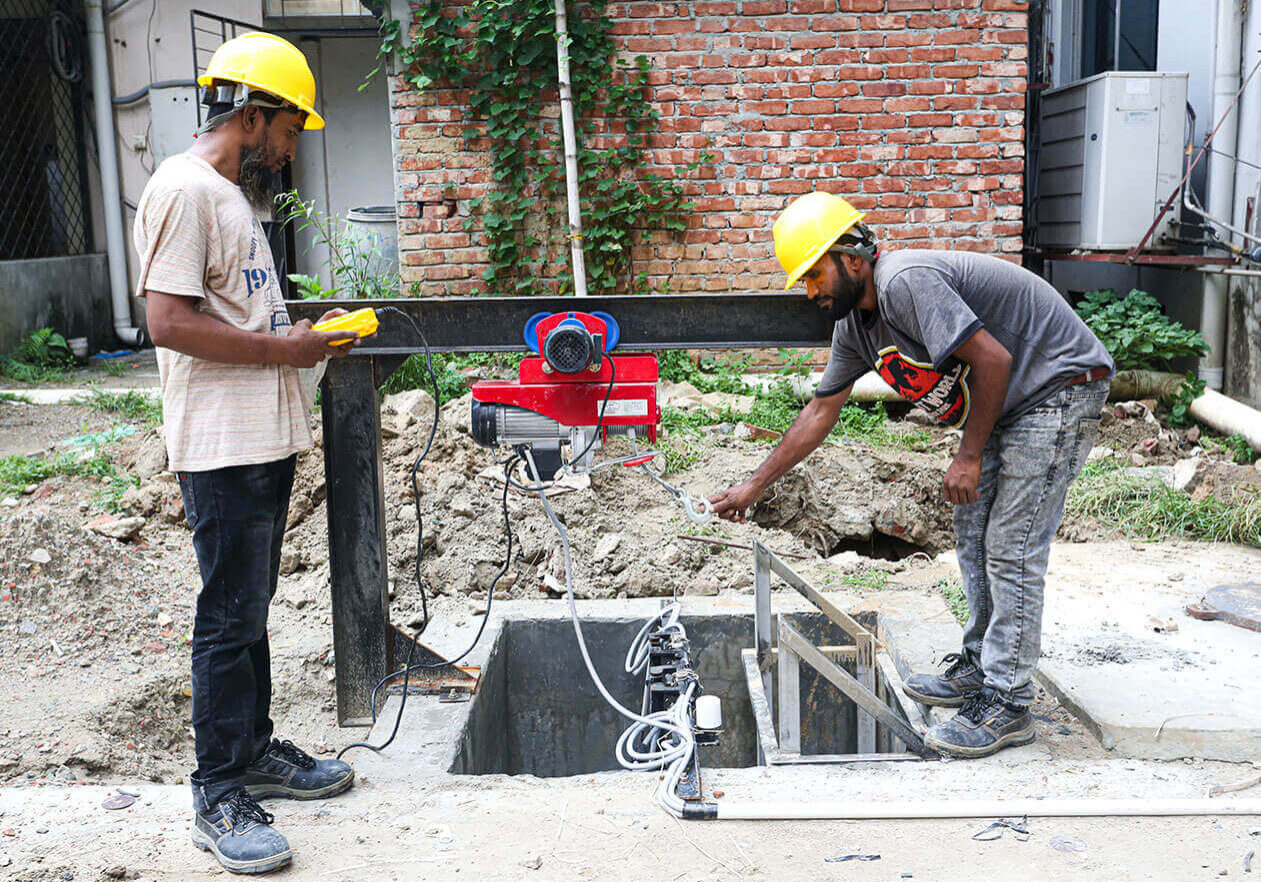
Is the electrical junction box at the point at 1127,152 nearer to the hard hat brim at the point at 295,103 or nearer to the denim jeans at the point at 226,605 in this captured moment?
the hard hat brim at the point at 295,103

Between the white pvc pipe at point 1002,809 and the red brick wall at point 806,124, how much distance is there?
5.60m

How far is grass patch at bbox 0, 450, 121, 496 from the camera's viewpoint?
6688 mm

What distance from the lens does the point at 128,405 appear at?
8594 millimetres

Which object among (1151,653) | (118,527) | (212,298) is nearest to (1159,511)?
A: (1151,653)

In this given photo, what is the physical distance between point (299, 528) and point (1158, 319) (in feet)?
19.0

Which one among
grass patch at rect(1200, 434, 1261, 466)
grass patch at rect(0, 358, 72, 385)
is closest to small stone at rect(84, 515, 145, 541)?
grass patch at rect(0, 358, 72, 385)

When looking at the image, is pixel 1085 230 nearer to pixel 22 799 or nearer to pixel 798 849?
pixel 798 849

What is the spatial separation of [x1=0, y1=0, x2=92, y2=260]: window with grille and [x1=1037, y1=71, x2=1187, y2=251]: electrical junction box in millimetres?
9472

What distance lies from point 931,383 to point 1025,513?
0.49m

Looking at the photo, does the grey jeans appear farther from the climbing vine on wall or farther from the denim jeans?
the climbing vine on wall

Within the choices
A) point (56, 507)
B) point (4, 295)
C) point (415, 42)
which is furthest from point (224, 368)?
point (4, 295)

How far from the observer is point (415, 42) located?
7895mm

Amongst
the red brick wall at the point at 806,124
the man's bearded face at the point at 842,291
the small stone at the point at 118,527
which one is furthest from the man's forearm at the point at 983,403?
the red brick wall at the point at 806,124

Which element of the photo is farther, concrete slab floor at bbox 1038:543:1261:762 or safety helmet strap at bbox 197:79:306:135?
concrete slab floor at bbox 1038:543:1261:762
